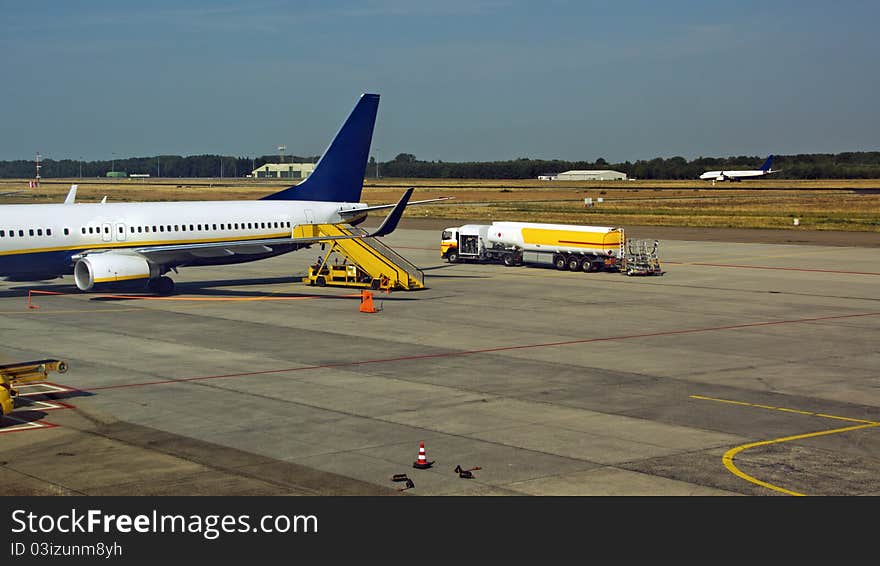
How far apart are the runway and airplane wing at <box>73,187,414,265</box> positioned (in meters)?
2.39

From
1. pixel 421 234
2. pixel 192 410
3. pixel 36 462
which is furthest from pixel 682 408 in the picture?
pixel 421 234

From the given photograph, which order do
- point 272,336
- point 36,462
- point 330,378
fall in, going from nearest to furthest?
point 36,462
point 330,378
point 272,336

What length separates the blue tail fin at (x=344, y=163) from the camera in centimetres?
6284

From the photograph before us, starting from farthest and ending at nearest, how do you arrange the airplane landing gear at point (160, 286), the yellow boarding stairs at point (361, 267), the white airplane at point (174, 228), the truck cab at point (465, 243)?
1. the truck cab at point (465, 243)
2. the yellow boarding stairs at point (361, 267)
3. the airplane landing gear at point (160, 286)
4. the white airplane at point (174, 228)

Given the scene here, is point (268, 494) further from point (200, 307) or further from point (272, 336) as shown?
point (200, 307)

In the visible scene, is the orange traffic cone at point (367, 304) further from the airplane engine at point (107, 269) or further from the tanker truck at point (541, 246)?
the tanker truck at point (541, 246)

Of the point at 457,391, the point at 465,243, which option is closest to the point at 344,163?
the point at 465,243

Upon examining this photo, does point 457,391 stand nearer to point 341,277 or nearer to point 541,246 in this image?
point 341,277

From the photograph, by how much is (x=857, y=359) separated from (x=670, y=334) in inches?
301

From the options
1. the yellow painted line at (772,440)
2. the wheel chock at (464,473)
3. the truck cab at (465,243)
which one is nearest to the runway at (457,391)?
the yellow painted line at (772,440)

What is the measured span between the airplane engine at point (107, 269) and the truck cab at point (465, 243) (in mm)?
26319

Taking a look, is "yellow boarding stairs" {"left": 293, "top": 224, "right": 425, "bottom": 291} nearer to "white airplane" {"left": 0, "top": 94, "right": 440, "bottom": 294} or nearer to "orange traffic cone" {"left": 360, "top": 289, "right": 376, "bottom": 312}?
"white airplane" {"left": 0, "top": 94, "right": 440, "bottom": 294}

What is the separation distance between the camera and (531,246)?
69.4 meters

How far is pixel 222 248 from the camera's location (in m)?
55.4
